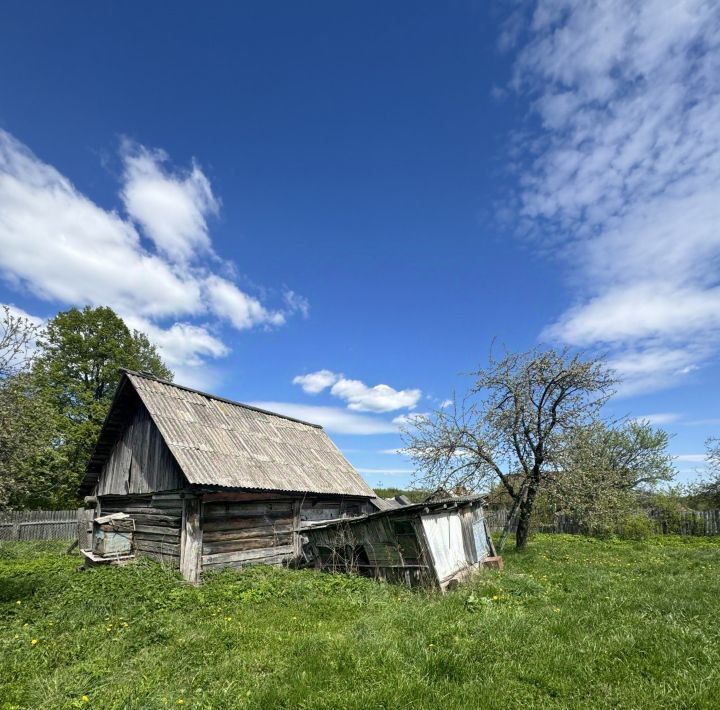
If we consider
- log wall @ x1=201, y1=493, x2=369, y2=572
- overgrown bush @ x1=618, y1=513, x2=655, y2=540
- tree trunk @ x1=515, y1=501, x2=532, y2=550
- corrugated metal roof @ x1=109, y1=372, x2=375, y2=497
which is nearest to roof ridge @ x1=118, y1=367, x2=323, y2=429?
corrugated metal roof @ x1=109, y1=372, x2=375, y2=497

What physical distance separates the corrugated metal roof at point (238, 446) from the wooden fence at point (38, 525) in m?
13.1

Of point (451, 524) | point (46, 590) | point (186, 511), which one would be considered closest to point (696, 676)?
point (451, 524)

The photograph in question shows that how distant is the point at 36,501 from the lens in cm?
2873

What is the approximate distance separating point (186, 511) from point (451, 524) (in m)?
7.13

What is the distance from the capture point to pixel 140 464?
556 inches

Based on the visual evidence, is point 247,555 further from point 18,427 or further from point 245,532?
point 18,427

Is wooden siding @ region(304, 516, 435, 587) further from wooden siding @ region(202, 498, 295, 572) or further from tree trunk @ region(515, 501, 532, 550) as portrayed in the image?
tree trunk @ region(515, 501, 532, 550)

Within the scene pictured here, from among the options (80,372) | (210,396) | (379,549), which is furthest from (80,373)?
(379,549)

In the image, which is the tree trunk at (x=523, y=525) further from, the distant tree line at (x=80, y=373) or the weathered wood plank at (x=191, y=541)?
the distant tree line at (x=80, y=373)

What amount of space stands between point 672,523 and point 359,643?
2668 cm

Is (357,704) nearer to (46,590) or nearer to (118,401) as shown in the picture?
(46,590)

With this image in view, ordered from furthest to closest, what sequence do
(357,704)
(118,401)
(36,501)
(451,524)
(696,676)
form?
(36,501) → (118,401) → (451,524) → (696,676) → (357,704)

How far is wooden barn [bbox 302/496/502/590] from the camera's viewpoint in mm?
10266

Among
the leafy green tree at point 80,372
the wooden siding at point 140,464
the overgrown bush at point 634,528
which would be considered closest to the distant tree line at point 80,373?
the leafy green tree at point 80,372
